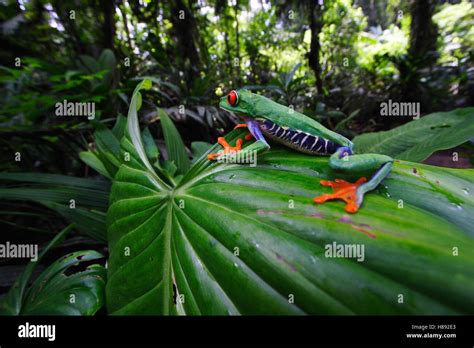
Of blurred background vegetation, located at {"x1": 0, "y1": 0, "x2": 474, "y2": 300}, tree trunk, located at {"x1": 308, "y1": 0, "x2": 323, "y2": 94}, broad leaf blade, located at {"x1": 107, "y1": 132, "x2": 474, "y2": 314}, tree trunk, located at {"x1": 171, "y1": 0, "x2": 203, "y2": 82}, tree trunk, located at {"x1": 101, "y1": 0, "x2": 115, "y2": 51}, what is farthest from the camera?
tree trunk, located at {"x1": 171, "y1": 0, "x2": 203, "y2": 82}

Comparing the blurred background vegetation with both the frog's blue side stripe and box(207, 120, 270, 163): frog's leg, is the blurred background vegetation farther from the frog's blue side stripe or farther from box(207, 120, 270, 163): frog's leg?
the frog's blue side stripe

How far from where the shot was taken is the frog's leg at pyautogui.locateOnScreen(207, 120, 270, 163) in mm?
1153

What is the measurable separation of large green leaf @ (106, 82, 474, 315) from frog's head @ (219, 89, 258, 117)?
0.75 ft

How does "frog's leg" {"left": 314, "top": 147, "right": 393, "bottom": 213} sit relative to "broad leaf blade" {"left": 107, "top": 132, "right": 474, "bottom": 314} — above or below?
above

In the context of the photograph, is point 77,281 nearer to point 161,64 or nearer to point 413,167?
point 413,167

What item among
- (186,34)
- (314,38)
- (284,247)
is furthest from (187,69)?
(284,247)

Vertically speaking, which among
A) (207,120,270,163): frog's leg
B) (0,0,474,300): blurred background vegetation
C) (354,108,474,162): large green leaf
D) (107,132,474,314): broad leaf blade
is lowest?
(107,132,474,314): broad leaf blade

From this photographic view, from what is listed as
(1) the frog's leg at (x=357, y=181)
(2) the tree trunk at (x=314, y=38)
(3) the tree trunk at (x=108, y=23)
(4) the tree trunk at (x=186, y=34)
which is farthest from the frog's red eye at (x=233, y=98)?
(2) the tree trunk at (x=314, y=38)

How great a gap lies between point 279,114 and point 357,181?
0.44m

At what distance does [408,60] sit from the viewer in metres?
5.70

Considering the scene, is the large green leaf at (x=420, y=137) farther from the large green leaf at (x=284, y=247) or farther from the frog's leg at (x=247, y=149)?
the frog's leg at (x=247, y=149)

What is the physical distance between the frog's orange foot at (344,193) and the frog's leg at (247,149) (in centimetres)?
32

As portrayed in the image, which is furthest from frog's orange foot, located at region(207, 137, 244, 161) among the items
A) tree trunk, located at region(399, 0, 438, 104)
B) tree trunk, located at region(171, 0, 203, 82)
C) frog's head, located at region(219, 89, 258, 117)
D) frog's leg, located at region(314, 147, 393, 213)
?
tree trunk, located at region(399, 0, 438, 104)
